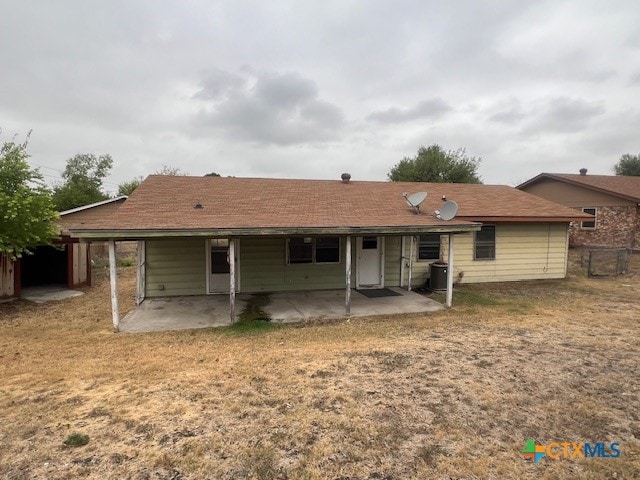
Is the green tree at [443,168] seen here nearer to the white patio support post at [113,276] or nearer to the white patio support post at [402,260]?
the white patio support post at [402,260]

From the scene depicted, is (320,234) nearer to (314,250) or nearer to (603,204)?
(314,250)

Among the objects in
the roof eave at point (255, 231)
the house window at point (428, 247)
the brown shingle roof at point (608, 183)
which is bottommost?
the house window at point (428, 247)

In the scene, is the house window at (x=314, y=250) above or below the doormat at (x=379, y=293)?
above

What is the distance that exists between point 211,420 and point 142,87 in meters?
15.7

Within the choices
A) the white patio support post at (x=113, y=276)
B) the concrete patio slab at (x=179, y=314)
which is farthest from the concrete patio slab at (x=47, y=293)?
the white patio support post at (x=113, y=276)

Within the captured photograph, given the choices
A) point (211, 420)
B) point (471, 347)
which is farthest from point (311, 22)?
point (211, 420)

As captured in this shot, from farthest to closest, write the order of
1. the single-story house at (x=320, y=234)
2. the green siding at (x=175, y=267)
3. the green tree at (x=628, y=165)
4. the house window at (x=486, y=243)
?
the green tree at (x=628, y=165), the house window at (x=486, y=243), the green siding at (x=175, y=267), the single-story house at (x=320, y=234)

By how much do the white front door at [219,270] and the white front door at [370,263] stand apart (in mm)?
4027

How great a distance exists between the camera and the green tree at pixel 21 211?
856 centimetres

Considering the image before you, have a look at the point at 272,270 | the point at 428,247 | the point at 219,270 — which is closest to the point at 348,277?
the point at 272,270

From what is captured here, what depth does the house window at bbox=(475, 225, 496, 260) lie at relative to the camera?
1230cm

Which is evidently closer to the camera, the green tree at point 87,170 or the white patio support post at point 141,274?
the white patio support post at point 141,274

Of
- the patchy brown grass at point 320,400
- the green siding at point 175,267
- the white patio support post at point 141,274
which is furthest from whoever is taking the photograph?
the green siding at point 175,267

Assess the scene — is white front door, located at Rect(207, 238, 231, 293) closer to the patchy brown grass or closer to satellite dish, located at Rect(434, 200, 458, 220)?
the patchy brown grass
